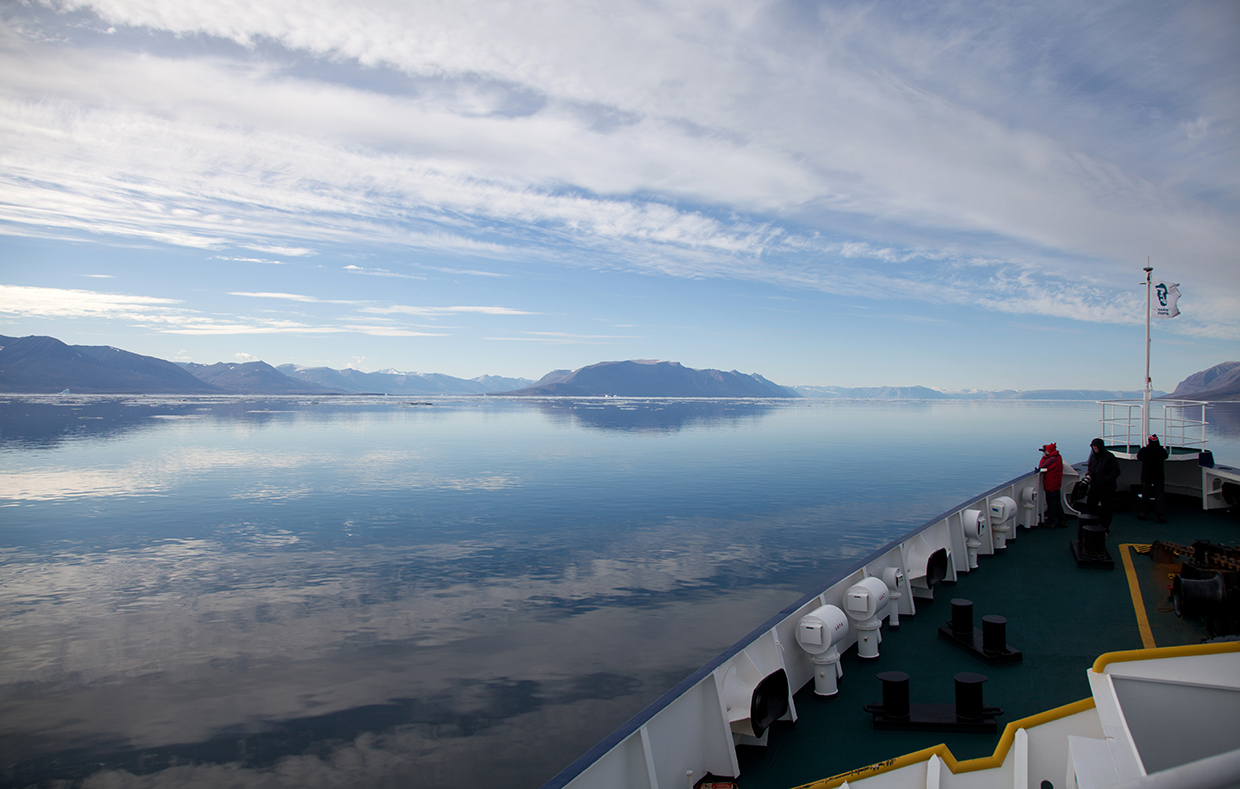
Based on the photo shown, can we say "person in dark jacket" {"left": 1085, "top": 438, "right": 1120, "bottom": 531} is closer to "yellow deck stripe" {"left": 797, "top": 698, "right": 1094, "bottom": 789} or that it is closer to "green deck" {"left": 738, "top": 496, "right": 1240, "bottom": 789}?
"green deck" {"left": 738, "top": 496, "right": 1240, "bottom": 789}

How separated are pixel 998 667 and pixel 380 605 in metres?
12.3

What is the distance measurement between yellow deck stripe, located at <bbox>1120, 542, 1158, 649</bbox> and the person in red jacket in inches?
71.2

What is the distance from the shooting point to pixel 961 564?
9570 mm

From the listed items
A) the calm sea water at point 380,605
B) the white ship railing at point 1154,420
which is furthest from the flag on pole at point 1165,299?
the calm sea water at point 380,605

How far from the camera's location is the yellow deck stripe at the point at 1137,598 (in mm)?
6652

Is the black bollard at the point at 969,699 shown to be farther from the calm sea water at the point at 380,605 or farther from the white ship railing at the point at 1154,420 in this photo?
the white ship railing at the point at 1154,420

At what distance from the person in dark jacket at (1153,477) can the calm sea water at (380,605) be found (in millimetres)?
7074

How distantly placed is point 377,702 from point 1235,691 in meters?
10.3

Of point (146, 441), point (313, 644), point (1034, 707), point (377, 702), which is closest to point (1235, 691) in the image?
point (1034, 707)

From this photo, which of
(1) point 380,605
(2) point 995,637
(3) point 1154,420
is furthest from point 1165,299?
(1) point 380,605

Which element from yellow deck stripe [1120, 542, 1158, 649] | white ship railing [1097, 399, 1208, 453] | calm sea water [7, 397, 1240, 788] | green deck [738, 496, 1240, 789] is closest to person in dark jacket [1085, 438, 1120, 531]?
green deck [738, 496, 1240, 789]

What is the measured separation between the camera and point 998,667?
6.28 meters

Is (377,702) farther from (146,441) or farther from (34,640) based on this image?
(146,441)

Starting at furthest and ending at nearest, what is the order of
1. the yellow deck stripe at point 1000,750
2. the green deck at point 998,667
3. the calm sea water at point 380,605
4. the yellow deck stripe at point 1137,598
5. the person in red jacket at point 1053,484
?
1. the person in red jacket at point 1053,484
2. the calm sea water at point 380,605
3. the yellow deck stripe at point 1137,598
4. the green deck at point 998,667
5. the yellow deck stripe at point 1000,750
